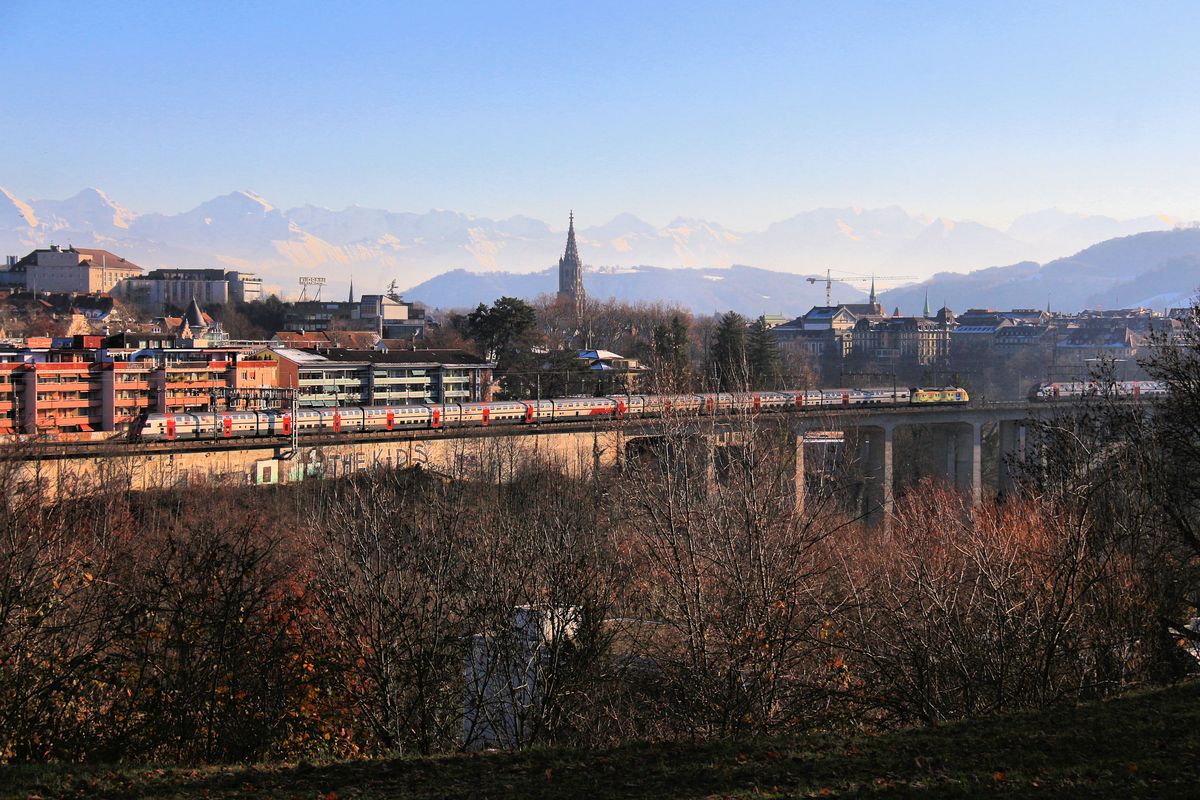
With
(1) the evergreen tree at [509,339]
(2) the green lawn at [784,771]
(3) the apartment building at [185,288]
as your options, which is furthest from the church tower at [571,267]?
(2) the green lawn at [784,771]

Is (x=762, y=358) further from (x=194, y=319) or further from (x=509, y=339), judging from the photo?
(x=194, y=319)

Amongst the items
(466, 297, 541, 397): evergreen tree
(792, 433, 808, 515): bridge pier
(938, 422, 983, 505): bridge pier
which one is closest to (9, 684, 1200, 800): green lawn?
(792, 433, 808, 515): bridge pier

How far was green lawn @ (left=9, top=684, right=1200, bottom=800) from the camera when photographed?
8.08 metres

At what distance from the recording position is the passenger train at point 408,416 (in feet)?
124

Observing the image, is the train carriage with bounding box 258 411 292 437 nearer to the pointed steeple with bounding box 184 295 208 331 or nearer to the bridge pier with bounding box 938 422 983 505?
the bridge pier with bounding box 938 422 983 505

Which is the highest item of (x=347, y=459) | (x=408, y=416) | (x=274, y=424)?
(x=408, y=416)

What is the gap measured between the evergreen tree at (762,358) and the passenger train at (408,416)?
7.70ft

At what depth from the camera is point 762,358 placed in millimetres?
54094

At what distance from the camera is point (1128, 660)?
1186cm

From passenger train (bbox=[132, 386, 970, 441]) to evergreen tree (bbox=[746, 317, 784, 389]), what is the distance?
235 centimetres

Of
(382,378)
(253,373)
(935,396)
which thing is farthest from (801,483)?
(253,373)

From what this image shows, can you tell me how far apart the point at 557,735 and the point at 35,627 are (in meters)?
4.97

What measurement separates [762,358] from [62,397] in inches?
1179

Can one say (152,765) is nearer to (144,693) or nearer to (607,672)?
(144,693)
